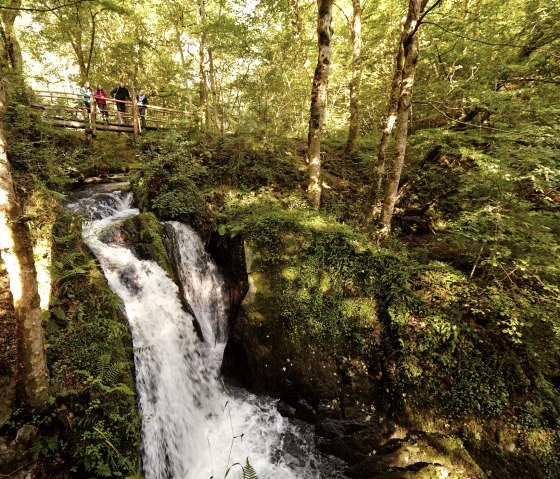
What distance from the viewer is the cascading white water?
4.98 m

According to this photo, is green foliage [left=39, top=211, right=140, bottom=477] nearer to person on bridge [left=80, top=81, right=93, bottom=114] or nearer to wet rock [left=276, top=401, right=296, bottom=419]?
wet rock [left=276, top=401, right=296, bottom=419]

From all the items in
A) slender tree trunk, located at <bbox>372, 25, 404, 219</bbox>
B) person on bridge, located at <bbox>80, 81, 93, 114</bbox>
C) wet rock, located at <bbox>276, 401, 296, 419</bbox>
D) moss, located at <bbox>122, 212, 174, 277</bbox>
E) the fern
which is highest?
person on bridge, located at <bbox>80, 81, 93, 114</bbox>

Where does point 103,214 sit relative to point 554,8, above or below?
below

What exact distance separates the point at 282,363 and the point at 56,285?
4.59 meters

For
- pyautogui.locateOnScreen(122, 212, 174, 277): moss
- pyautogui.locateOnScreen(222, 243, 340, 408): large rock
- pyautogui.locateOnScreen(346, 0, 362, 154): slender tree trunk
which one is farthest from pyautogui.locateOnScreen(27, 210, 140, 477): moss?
pyautogui.locateOnScreen(346, 0, 362, 154): slender tree trunk

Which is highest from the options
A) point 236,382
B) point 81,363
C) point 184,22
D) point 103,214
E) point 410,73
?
point 184,22

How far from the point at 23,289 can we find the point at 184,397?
3.82 metres

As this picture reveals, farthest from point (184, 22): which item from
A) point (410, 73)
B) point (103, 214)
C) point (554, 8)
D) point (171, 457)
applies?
point (171, 457)

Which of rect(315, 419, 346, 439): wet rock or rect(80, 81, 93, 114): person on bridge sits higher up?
rect(80, 81, 93, 114): person on bridge

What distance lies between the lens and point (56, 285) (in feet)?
15.5

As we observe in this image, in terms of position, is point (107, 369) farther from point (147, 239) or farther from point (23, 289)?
point (147, 239)

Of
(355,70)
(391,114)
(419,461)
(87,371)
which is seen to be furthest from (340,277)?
(355,70)

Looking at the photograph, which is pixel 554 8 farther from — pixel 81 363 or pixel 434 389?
pixel 81 363

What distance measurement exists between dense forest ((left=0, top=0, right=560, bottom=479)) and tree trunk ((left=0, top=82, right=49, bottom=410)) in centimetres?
2
